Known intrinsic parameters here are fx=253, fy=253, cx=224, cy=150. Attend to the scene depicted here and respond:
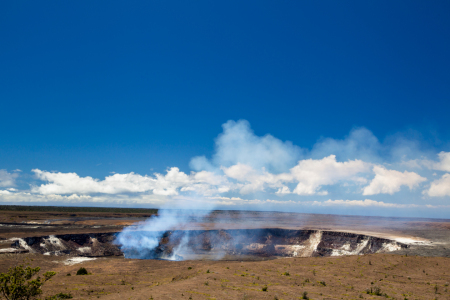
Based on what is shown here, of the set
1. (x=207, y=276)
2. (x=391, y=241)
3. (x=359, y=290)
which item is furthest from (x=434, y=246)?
(x=207, y=276)

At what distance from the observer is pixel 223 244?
79875 millimetres

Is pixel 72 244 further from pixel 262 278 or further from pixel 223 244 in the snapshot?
pixel 262 278

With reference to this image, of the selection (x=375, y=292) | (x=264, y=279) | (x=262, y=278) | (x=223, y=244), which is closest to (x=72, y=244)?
(x=223, y=244)

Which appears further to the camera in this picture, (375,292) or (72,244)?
(72,244)

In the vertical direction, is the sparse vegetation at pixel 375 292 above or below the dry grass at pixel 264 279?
above

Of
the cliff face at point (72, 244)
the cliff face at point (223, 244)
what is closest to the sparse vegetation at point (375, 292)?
the cliff face at point (223, 244)

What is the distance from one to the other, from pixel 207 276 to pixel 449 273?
33934mm

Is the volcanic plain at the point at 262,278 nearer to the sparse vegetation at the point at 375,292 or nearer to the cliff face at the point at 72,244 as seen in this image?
the sparse vegetation at the point at 375,292


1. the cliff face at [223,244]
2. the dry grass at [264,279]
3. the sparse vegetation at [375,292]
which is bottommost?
the cliff face at [223,244]

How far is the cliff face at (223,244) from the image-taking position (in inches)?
2345

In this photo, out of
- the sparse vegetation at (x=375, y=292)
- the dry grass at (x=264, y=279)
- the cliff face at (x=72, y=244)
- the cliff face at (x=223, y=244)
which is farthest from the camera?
the cliff face at (x=223, y=244)

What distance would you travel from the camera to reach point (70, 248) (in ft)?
198

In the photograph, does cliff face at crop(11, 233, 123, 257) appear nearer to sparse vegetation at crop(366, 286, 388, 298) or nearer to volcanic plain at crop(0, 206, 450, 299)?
volcanic plain at crop(0, 206, 450, 299)

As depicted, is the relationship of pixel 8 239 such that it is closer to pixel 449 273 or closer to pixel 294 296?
pixel 294 296
